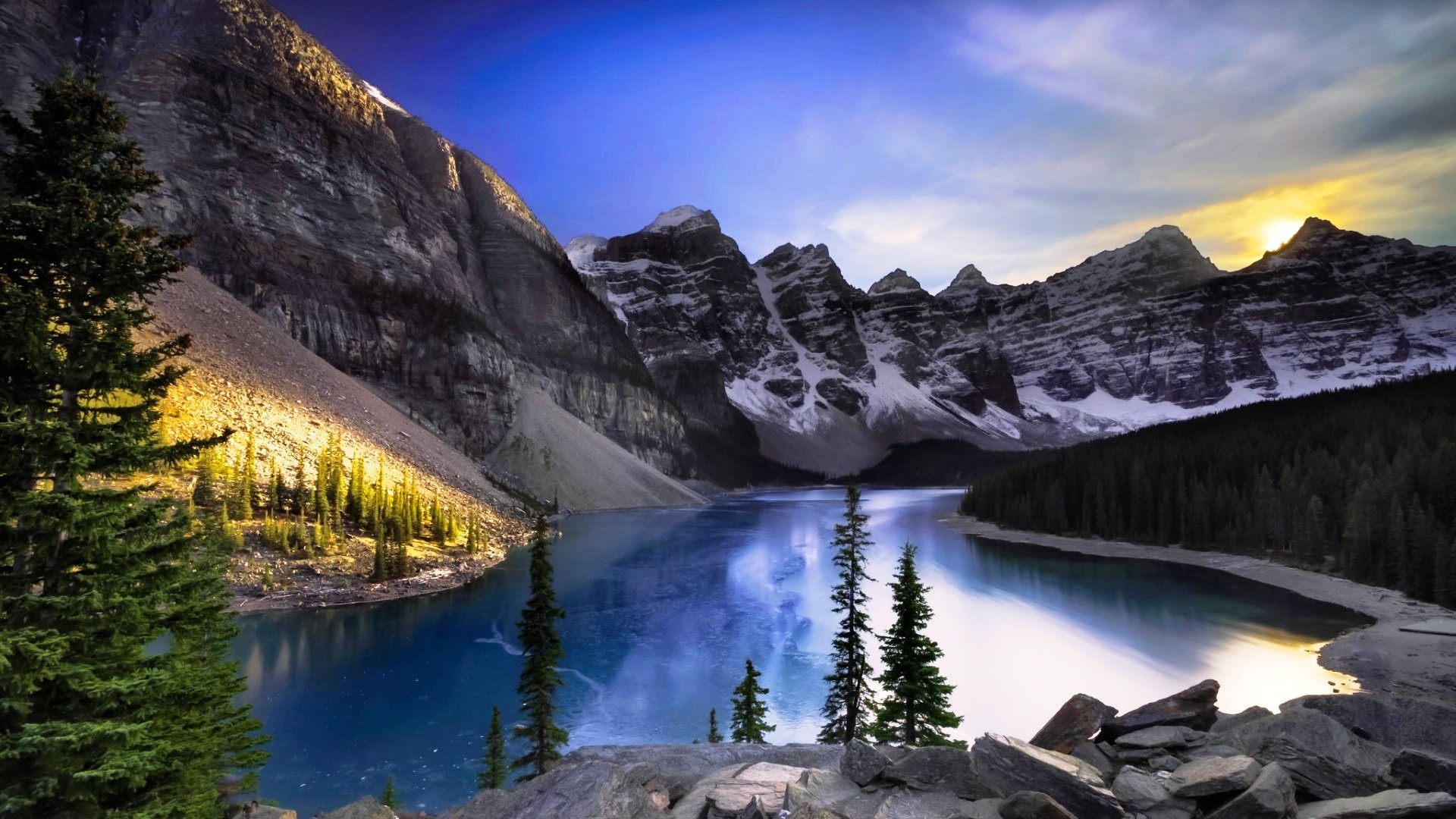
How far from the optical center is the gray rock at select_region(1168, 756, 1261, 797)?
724 cm

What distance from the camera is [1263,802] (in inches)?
269

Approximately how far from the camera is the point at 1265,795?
22.6ft

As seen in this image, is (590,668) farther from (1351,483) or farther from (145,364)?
(1351,483)

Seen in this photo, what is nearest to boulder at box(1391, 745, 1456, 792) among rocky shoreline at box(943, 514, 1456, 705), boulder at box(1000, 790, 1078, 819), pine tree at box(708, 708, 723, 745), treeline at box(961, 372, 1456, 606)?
rocky shoreline at box(943, 514, 1456, 705)

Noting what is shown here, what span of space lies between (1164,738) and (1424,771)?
8.74 ft

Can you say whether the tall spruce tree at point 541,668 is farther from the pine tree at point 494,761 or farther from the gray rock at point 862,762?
the gray rock at point 862,762

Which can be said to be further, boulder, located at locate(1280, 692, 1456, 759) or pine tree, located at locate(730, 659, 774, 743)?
pine tree, located at locate(730, 659, 774, 743)

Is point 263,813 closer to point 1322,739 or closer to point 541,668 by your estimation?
point 541,668

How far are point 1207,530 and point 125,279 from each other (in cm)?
8766

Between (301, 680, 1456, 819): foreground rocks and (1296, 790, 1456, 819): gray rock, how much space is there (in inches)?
0.5

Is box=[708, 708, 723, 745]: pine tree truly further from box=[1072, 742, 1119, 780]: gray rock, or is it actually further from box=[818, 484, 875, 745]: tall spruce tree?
box=[1072, 742, 1119, 780]: gray rock

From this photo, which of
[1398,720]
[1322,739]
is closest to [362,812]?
[1322,739]

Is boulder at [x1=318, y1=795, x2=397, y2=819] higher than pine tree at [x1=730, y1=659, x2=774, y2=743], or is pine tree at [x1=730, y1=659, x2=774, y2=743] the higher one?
boulder at [x1=318, y1=795, x2=397, y2=819]

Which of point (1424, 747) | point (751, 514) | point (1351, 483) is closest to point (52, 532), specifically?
point (1424, 747)
